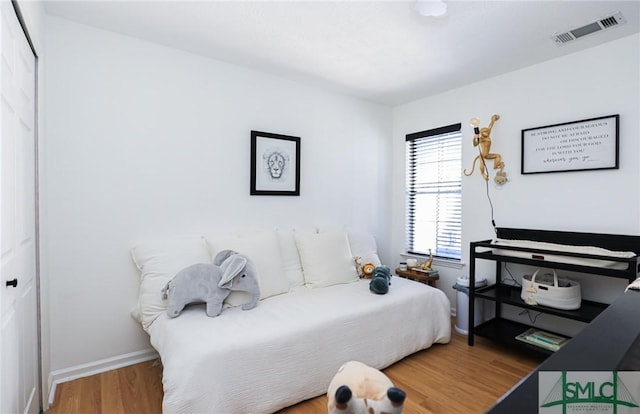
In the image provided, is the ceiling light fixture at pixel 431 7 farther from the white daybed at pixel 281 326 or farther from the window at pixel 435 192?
the white daybed at pixel 281 326

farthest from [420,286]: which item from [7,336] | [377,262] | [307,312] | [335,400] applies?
[7,336]

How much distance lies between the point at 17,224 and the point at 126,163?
97cm

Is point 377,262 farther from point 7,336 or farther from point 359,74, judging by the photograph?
point 7,336

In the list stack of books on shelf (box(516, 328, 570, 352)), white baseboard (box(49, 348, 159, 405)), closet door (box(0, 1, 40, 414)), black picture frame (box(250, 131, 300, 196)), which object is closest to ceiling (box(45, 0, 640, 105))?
black picture frame (box(250, 131, 300, 196))

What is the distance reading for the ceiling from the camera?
198cm

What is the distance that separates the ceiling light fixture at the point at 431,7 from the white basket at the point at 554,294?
1968 mm

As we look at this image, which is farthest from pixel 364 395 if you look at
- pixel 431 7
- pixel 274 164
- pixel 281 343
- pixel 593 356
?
pixel 274 164

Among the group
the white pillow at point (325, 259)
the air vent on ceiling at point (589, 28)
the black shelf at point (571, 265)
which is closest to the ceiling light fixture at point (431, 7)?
the air vent on ceiling at point (589, 28)

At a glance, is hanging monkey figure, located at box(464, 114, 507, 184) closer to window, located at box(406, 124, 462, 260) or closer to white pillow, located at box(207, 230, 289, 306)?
window, located at box(406, 124, 462, 260)

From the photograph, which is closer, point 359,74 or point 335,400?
point 335,400

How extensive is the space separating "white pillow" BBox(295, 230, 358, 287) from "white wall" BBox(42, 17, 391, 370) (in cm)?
34

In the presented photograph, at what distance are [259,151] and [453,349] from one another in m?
2.38

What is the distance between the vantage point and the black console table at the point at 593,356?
1.66 feet

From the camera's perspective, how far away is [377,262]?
3.30 meters
